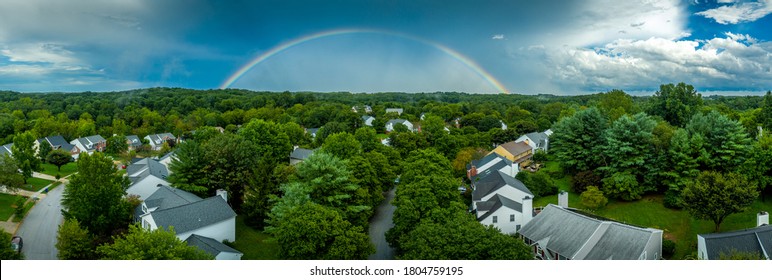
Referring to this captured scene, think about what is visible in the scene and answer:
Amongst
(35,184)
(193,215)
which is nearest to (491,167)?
(193,215)

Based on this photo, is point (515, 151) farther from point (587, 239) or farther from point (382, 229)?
point (587, 239)

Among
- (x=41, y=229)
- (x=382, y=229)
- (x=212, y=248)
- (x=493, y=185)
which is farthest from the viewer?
(x=493, y=185)

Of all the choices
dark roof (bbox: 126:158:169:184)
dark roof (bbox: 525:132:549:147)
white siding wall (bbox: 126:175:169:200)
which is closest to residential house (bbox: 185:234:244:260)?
white siding wall (bbox: 126:175:169:200)

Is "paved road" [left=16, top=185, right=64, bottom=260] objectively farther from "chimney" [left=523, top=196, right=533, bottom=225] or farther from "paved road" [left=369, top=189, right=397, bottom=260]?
"chimney" [left=523, top=196, right=533, bottom=225]

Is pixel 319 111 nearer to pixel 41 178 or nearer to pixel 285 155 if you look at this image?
pixel 285 155

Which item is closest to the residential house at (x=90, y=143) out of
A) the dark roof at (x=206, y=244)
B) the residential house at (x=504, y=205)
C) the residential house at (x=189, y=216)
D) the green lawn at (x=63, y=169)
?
the green lawn at (x=63, y=169)

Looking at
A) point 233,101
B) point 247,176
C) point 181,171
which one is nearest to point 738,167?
point 247,176
